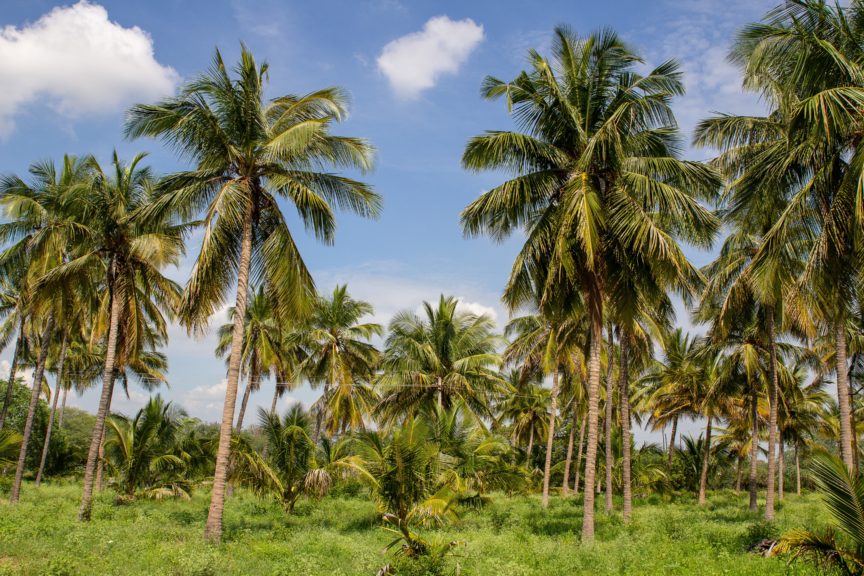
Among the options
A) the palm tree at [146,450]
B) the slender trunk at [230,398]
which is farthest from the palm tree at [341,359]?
the slender trunk at [230,398]

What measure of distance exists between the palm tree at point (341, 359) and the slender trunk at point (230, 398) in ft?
51.4

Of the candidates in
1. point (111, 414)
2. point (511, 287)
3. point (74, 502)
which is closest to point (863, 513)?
point (511, 287)

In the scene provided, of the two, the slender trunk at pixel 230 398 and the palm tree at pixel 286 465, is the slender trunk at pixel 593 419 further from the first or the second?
the palm tree at pixel 286 465

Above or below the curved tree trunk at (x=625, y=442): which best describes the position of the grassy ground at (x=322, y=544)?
below

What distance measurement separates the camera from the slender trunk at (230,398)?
12734mm

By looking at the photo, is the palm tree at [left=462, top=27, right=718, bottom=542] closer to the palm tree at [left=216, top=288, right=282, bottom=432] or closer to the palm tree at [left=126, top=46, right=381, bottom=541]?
the palm tree at [left=126, top=46, right=381, bottom=541]

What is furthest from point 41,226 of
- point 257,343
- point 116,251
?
point 257,343

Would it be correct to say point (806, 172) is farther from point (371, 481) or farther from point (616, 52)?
point (371, 481)

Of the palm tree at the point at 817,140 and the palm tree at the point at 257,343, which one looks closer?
the palm tree at the point at 817,140

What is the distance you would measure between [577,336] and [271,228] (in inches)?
539

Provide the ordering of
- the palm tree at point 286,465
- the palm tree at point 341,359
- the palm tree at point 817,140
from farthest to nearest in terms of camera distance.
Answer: the palm tree at point 341,359, the palm tree at point 286,465, the palm tree at point 817,140

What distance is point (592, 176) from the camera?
48.2 ft

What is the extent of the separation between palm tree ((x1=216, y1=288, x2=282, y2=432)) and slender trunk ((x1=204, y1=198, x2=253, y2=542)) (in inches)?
579

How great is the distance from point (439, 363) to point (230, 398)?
554 inches
